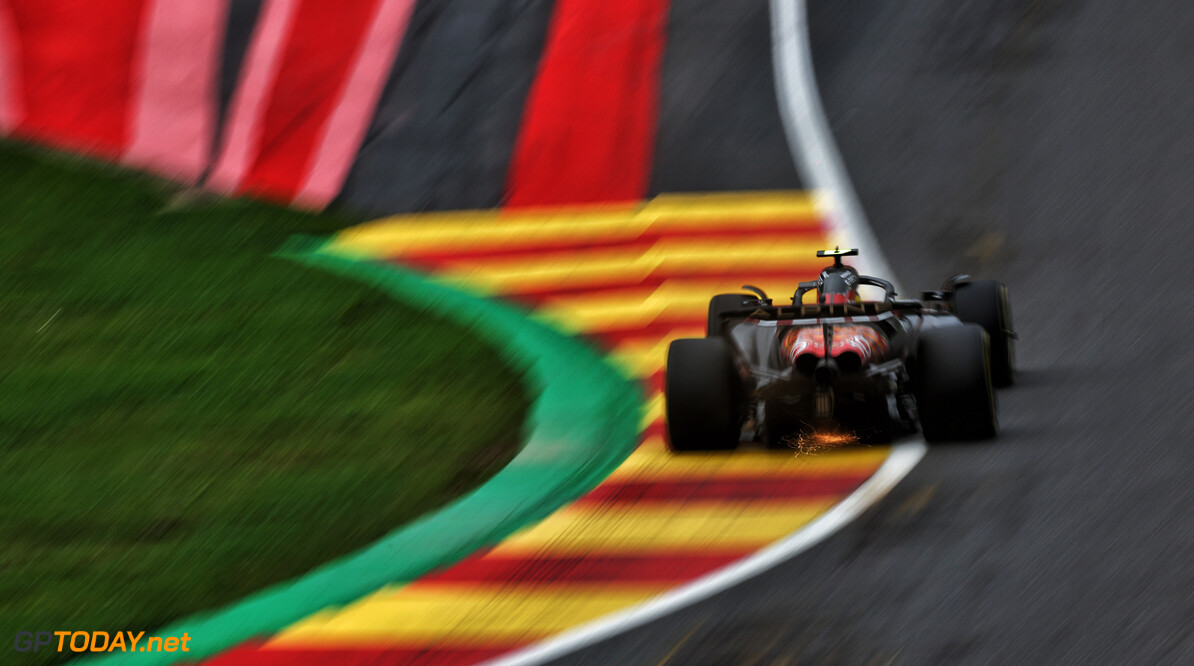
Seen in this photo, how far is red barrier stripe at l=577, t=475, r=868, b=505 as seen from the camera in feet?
29.0

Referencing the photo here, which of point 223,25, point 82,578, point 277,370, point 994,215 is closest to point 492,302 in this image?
point 277,370

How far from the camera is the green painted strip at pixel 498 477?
757cm

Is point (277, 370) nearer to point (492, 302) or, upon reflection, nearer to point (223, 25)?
point (492, 302)

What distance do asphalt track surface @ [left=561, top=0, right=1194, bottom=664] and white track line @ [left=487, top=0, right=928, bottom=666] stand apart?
13 centimetres

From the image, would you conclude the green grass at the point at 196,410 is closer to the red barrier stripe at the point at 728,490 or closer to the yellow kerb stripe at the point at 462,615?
the yellow kerb stripe at the point at 462,615

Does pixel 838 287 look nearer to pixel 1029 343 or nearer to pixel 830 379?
pixel 830 379

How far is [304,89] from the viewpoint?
20.3 meters

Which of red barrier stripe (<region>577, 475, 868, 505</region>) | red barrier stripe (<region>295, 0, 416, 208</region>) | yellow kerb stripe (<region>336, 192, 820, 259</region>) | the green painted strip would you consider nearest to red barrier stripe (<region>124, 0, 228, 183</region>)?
red barrier stripe (<region>295, 0, 416, 208</region>)

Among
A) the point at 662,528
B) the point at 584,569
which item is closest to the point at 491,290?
the point at 662,528

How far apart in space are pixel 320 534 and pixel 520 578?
1.55 meters

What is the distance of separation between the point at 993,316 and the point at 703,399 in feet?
10.1

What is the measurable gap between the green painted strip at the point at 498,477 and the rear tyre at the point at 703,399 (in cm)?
48

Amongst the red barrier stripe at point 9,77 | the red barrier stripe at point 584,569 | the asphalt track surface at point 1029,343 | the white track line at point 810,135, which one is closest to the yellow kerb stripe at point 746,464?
the asphalt track surface at point 1029,343

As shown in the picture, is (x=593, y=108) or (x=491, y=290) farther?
(x=593, y=108)
